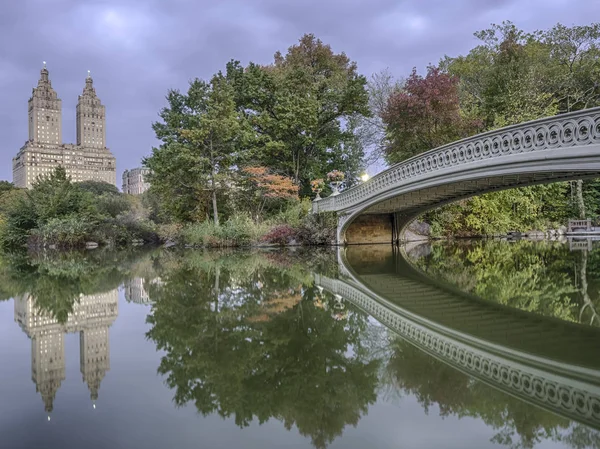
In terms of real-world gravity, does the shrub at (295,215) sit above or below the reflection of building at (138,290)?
above

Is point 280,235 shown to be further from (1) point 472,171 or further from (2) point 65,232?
(2) point 65,232

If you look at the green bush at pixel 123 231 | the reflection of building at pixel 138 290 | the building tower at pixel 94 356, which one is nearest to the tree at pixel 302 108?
the green bush at pixel 123 231

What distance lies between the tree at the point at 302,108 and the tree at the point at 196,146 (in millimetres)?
1765

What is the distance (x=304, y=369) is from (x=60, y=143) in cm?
12336

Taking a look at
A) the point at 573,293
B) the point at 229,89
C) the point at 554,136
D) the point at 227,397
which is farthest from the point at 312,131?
the point at 227,397

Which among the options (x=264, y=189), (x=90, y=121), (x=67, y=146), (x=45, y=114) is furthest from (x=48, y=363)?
(x=90, y=121)

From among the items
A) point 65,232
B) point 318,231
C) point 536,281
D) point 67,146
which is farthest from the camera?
point 67,146

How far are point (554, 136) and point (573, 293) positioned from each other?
3.60 m

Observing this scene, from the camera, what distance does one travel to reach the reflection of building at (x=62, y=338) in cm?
314

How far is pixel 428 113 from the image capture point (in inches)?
782

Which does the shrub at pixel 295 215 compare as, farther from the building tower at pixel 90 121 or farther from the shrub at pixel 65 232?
the building tower at pixel 90 121

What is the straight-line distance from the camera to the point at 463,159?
11078 mm

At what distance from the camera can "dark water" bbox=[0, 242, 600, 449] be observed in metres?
2.29

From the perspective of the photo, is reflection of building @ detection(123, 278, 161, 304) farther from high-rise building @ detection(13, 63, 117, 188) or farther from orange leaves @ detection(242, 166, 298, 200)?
high-rise building @ detection(13, 63, 117, 188)
